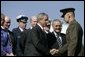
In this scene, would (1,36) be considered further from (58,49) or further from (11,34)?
(58,49)

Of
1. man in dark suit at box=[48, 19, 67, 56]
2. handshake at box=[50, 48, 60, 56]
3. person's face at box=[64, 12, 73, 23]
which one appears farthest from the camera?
man in dark suit at box=[48, 19, 67, 56]

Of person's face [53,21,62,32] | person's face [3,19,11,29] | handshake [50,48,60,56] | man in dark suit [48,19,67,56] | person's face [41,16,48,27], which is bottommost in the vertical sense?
handshake [50,48,60,56]

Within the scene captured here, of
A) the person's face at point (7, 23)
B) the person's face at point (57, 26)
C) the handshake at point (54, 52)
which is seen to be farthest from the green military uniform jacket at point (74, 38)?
the person's face at point (7, 23)

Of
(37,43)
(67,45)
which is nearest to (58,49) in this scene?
(67,45)

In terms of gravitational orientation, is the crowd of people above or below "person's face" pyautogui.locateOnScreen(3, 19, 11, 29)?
below

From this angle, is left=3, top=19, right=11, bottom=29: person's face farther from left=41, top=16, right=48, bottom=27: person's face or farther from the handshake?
the handshake

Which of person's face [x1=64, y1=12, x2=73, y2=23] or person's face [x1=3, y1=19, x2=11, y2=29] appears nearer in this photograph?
person's face [x1=64, y1=12, x2=73, y2=23]

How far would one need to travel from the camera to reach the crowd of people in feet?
29.1

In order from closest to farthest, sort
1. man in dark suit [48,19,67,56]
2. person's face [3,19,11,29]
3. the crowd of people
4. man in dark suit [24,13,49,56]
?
man in dark suit [24,13,49,56]
the crowd of people
person's face [3,19,11,29]
man in dark suit [48,19,67,56]

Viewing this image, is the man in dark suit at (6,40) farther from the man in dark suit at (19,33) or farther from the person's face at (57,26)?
the person's face at (57,26)

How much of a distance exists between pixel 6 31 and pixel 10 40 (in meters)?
0.26

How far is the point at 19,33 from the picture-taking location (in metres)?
10.3

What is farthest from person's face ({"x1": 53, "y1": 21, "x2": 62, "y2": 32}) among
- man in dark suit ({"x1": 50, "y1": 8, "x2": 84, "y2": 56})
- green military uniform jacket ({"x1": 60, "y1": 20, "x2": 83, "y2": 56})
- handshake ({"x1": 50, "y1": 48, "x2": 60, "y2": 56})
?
green military uniform jacket ({"x1": 60, "y1": 20, "x2": 83, "y2": 56})

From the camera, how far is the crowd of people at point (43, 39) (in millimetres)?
8875
